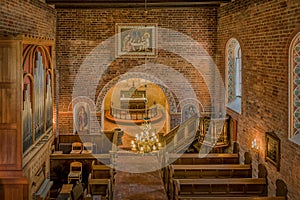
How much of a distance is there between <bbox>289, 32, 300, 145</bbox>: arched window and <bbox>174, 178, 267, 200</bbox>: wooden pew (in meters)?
1.77

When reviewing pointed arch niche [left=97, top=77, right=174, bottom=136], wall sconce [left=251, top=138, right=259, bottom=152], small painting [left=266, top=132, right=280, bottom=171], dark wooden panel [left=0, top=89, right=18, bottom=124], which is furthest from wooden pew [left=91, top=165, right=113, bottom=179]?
pointed arch niche [left=97, top=77, right=174, bottom=136]

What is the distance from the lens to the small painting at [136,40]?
15.9m

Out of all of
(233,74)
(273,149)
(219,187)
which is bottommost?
(219,187)

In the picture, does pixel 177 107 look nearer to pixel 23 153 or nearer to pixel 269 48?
pixel 269 48

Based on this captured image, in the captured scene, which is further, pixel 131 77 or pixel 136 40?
pixel 131 77

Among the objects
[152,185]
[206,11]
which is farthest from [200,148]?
[206,11]

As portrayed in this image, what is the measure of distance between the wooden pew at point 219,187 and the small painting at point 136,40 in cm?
756

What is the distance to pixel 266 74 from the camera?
35.6 ft

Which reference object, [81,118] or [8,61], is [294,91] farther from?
[81,118]

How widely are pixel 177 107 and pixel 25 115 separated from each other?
925cm

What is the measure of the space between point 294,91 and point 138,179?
22.5ft

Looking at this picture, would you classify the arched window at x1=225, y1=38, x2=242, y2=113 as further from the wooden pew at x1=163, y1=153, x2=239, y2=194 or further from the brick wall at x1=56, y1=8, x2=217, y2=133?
the wooden pew at x1=163, y1=153, x2=239, y2=194

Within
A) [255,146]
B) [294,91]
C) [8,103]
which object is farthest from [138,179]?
[8,103]

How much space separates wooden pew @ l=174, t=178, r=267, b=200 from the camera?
988 cm
